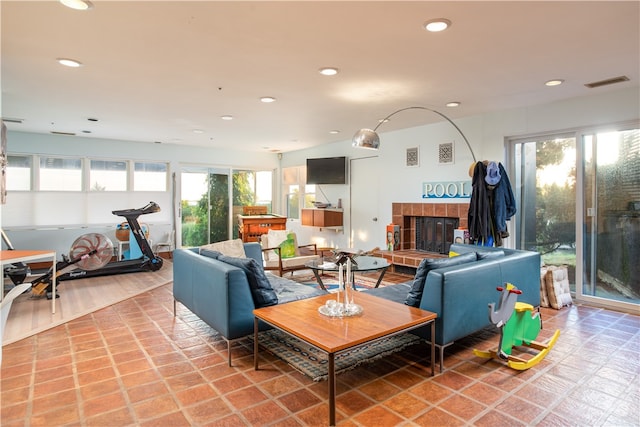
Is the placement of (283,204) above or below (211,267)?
above

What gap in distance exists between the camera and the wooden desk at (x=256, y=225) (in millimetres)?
8148

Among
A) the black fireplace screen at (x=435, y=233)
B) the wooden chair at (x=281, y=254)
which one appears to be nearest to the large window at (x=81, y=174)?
the wooden chair at (x=281, y=254)

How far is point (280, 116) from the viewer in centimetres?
519

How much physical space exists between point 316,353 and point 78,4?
2.80 m

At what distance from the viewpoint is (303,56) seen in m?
2.99

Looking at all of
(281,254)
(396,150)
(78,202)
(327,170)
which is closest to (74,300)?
(281,254)

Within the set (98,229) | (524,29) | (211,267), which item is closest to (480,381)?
(211,267)

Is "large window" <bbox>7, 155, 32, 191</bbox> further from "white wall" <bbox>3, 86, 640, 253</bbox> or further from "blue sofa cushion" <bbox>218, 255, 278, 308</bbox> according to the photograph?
"blue sofa cushion" <bbox>218, 255, 278, 308</bbox>

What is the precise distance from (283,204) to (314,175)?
1.77 m

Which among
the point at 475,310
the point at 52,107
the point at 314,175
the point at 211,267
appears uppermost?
the point at 52,107

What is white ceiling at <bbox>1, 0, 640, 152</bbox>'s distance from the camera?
229cm

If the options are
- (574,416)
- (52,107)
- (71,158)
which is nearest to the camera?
(574,416)

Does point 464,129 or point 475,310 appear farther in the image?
point 464,129

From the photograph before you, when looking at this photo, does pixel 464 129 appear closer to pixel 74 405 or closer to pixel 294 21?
pixel 294 21
